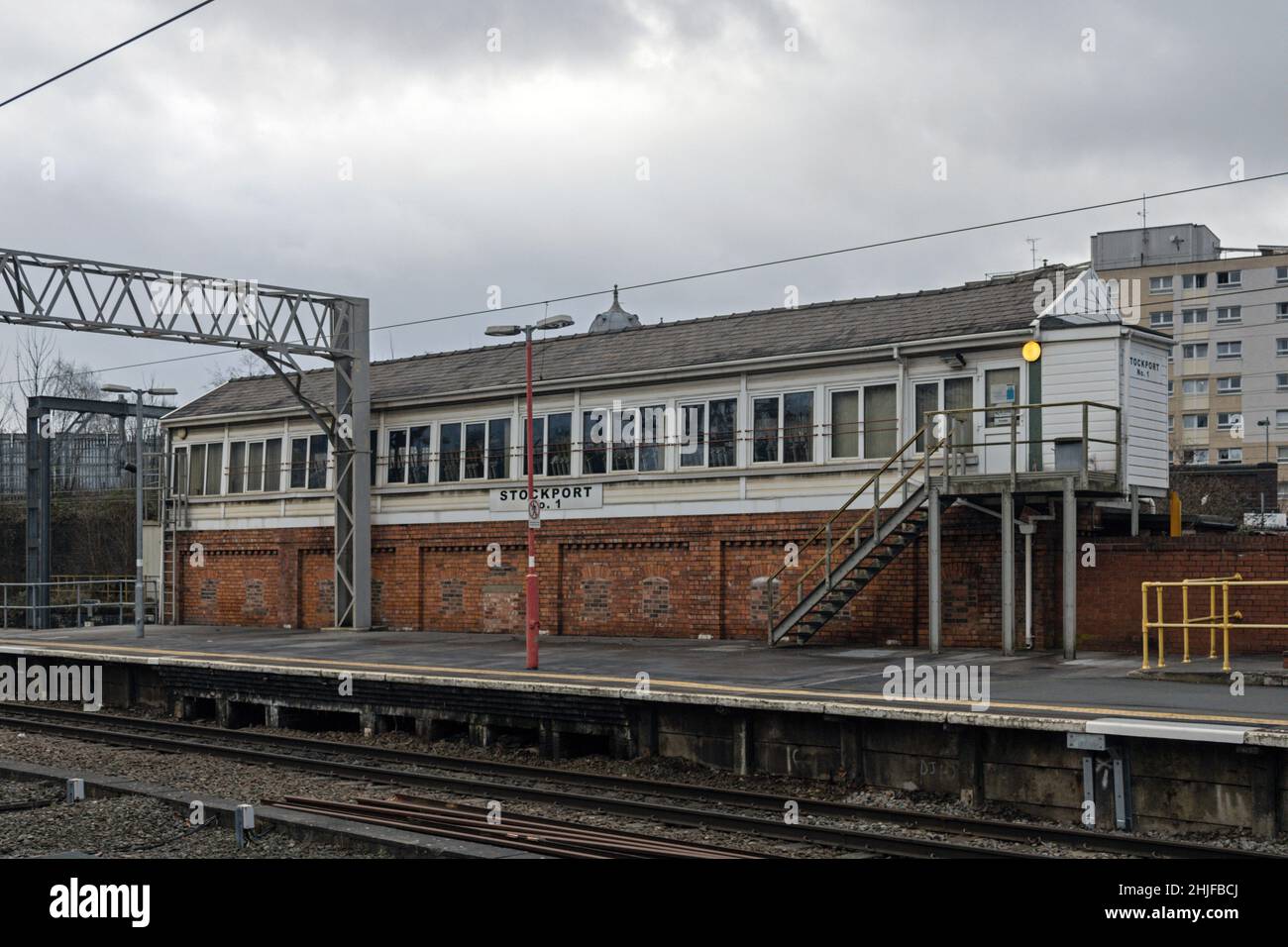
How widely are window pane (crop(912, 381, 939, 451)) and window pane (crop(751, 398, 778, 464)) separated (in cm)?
275

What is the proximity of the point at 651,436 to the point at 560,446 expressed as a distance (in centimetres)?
225

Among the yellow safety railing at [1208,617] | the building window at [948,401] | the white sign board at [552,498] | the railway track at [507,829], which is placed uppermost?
the building window at [948,401]

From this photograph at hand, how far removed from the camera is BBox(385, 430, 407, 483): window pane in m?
29.2

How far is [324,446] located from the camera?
1196 inches

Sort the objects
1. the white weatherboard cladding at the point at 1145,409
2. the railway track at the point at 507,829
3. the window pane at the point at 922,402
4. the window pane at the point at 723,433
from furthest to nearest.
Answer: the window pane at the point at 723,433
the window pane at the point at 922,402
the white weatherboard cladding at the point at 1145,409
the railway track at the point at 507,829

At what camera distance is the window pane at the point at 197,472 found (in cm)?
3319

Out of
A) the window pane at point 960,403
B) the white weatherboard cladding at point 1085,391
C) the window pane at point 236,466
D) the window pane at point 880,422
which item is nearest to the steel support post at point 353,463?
the window pane at point 236,466

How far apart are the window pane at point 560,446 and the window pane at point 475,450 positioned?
1712 mm

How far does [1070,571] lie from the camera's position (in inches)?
727

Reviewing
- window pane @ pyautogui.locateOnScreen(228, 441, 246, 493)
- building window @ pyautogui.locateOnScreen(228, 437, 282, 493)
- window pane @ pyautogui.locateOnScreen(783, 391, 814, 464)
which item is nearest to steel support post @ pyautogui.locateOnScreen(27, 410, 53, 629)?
window pane @ pyautogui.locateOnScreen(228, 441, 246, 493)

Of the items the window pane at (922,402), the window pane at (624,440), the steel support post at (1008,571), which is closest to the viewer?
the steel support post at (1008,571)

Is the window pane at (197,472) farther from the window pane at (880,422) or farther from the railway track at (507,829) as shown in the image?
the railway track at (507,829)

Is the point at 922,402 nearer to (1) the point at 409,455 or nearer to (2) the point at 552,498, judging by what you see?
(2) the point at 552,498
